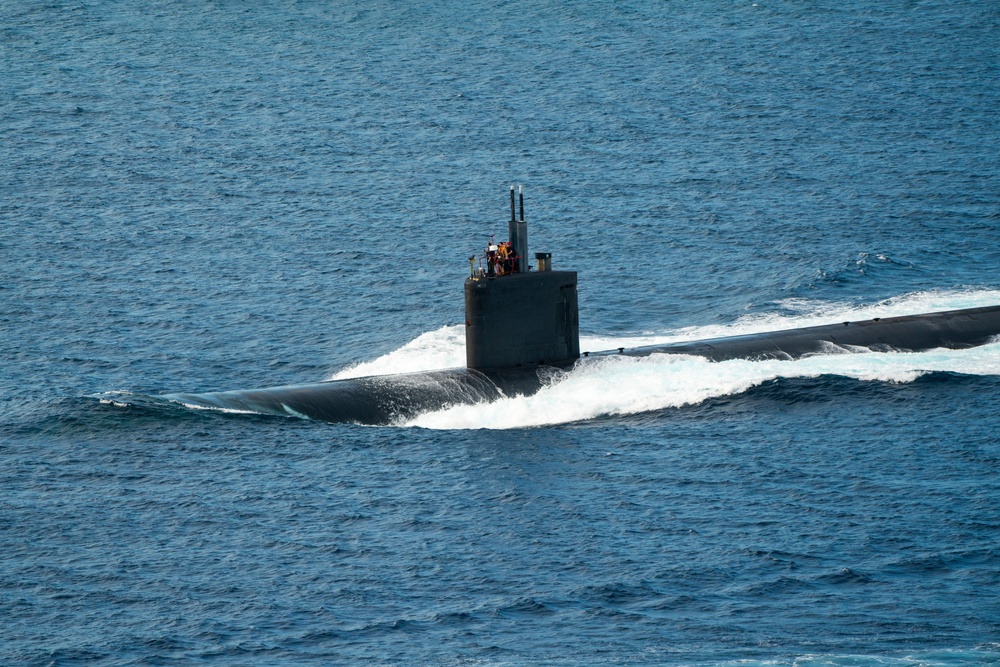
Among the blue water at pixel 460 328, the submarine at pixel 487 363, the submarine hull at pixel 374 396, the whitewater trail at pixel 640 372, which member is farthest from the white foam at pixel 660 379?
the submarine at pixel 487 363

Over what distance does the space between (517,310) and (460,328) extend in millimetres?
11514

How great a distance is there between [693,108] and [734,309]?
3390cm

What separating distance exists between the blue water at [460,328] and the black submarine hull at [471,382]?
750 millimetres

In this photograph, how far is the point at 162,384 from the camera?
4797cm

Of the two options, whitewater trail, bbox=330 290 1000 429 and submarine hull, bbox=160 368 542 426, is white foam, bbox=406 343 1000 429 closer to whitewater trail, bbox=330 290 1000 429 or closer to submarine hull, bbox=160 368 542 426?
whitewater trail, bbox=330 290 1000 429

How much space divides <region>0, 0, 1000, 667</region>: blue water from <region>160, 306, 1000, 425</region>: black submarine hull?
2.46 feet

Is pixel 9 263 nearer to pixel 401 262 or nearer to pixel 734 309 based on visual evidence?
pixel 401 262

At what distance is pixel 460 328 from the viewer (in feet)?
183

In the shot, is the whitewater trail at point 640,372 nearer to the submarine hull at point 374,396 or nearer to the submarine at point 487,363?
the submarine hull at point 374,396

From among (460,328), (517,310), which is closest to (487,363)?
(517,310)

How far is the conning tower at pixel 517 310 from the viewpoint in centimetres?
4397

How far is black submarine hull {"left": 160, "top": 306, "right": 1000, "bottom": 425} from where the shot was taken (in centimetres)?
4347

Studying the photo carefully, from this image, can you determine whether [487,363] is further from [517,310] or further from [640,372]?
[640,372]

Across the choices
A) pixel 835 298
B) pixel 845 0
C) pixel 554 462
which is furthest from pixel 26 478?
pixel 845 0
